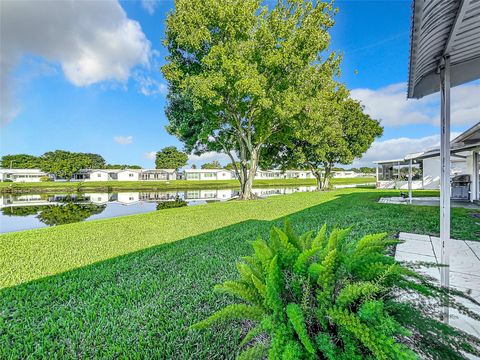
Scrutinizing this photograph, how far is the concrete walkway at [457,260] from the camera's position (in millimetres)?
2253

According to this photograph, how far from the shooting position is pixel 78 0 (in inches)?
415

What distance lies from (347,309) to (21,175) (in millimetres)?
68416

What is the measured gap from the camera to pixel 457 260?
364cm

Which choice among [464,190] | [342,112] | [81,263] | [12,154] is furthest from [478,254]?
[12,154]

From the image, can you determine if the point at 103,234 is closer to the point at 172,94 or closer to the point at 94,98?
the point at 172,94

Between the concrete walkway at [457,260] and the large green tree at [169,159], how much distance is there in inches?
2692

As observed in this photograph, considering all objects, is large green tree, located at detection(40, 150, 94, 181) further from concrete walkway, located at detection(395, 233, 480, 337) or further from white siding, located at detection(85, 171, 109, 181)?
concrete walkway, located at detection(395, 233, 480, 337)

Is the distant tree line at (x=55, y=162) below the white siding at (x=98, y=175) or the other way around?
the other way around

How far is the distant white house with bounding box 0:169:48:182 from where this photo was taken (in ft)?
168

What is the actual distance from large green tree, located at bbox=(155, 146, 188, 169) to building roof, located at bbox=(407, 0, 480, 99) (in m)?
69.7

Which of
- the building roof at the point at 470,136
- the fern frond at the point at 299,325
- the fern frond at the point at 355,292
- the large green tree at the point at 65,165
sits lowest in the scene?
the fern frond at the point at 299,325

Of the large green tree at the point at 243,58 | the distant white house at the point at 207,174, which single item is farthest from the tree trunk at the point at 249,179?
the distant white house at the point at 207,174

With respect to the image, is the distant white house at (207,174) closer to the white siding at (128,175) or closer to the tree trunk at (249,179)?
the white siding at (128,175)

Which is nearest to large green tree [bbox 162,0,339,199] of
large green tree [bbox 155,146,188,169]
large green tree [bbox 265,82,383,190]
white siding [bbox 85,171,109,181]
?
large green tree [bbox 265,82,383,190]
